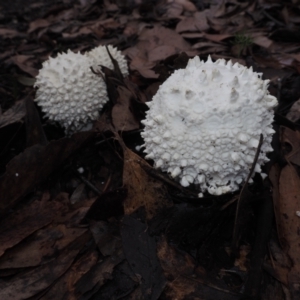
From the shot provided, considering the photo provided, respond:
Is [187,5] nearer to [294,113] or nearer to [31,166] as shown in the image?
[294,113]

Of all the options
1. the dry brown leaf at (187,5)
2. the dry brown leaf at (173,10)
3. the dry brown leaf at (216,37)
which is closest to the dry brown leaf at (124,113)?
the dry brown leaf at (216,37)

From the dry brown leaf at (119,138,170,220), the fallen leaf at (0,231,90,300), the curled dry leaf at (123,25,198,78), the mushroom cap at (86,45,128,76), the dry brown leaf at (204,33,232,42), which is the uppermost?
the mushroom cap at (86,45,128,76)

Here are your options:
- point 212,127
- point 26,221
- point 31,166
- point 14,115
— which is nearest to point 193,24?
point 14,115

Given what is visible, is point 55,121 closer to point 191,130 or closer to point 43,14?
point 191,130

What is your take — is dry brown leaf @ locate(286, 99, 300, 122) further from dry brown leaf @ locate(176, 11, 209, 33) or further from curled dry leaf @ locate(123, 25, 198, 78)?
dry brown leaf @ locate(176, 11, 209, 33)

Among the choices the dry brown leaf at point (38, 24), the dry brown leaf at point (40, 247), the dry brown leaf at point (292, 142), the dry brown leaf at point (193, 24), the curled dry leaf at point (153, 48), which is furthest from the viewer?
the dry brown leaf at point (38, 24)

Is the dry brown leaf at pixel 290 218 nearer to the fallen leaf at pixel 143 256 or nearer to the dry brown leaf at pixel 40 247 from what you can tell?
the fallen leaf at pixel 143 256

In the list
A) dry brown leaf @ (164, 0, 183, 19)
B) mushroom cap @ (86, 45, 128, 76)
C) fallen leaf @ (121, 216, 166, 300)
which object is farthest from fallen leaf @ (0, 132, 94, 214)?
dry brown leaf @ (164, 0, 183, 19)
